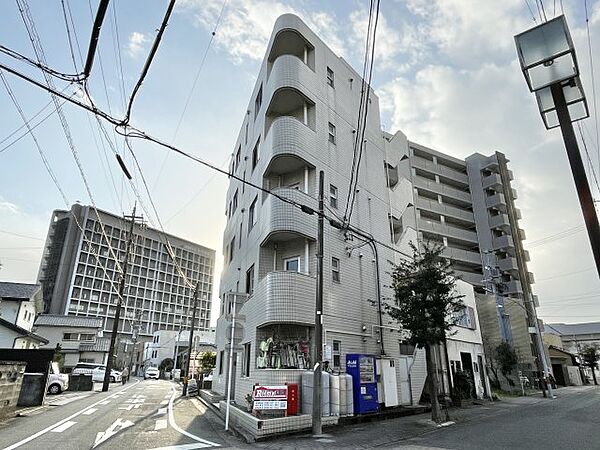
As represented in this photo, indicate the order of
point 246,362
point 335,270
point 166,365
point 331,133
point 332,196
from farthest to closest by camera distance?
point 166,365 < point 331,133 < point 332,196 < point 246,362 < point 335,270

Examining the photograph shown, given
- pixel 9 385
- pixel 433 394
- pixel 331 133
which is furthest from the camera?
pixel 331 133

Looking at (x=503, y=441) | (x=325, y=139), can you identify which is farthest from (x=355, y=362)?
(x=325, y=139)

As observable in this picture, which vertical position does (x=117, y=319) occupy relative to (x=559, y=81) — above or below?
below

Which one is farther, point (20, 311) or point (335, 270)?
point (20, 311)

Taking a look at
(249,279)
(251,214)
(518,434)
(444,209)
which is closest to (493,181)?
(444,209)

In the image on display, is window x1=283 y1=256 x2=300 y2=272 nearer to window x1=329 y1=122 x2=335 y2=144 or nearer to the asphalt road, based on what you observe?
window x1=329 y1=122 x2=335 y2=144

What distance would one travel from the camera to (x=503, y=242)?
140 ft

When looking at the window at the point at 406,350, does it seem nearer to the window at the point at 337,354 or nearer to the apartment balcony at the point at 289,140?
the window at the point at 337,354

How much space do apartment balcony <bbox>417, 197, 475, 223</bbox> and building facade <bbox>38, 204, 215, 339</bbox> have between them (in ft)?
152

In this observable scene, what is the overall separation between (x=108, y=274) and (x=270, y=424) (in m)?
69.6

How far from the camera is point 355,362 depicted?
41.0 feet

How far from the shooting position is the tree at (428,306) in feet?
41.6

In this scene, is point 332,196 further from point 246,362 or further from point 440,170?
point 440,170

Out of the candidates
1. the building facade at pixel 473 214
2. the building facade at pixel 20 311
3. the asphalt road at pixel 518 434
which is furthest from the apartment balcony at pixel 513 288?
the building facade at pixel 20 311
